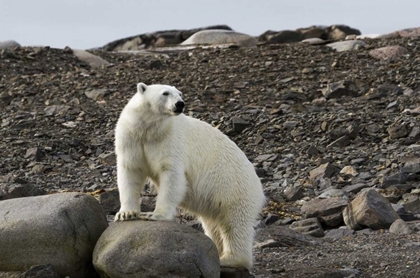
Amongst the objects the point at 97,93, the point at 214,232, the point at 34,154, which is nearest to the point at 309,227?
the point at 214,232

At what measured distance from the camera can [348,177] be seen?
1145 centimetres

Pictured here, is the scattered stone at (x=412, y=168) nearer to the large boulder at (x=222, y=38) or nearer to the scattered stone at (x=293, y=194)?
the scattered stone at (x=293, y=194)

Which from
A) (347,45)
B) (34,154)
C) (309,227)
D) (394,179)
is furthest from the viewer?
(347,45)

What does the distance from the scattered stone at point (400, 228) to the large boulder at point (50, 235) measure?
3143mm

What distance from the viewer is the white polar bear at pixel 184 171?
6.31 m

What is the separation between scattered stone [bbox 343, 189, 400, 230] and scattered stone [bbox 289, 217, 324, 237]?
309 mm

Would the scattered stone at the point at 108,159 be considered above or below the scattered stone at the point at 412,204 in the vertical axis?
below

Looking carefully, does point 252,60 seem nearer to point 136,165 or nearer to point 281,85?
point 281,85

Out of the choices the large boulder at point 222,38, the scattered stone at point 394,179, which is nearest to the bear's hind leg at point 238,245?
the scattered stone at point 394,179

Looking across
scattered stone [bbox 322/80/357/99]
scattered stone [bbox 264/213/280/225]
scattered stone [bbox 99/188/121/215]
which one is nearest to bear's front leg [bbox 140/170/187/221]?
scattered stone [bbox 264/213/280/225]

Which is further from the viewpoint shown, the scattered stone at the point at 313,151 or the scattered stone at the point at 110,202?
the scattered stone at the point at 313,151

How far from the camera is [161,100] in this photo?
21.0ft

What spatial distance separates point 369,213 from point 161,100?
293 centimetres

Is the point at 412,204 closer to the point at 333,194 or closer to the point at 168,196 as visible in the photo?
the point at 333,194
